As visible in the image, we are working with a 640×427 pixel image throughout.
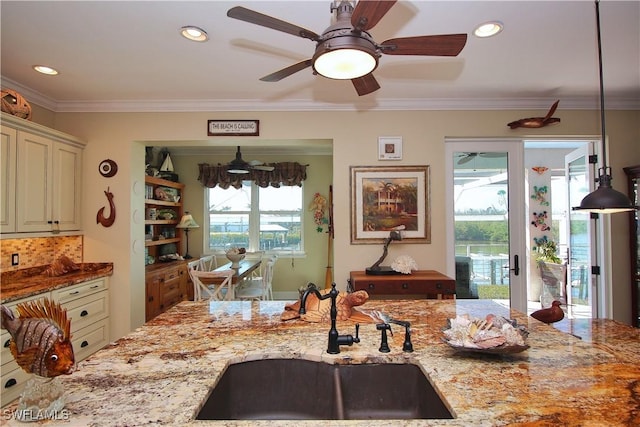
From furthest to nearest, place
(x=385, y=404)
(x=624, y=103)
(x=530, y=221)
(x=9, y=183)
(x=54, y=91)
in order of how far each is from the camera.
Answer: (x=530, y=221) → (x=624, y=103) → (x=54, y=91) → (x=9, y=183) → (x=385, y=404)

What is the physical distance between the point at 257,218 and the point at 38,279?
332cm

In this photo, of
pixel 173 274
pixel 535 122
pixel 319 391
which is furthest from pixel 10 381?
pixel 535 122

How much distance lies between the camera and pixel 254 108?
3.41m

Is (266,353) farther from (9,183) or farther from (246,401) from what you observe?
(9,183)

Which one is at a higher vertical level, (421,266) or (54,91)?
(54,91)

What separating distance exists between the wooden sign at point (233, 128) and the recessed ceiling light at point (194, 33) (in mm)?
1212

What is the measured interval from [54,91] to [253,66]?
1.96m

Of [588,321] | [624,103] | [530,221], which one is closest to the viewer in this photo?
[588,321]

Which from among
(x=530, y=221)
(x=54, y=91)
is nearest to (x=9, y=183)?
(x=54, y=91)

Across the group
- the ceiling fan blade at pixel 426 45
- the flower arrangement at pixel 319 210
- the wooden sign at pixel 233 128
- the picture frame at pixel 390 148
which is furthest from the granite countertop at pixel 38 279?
the flower arrangement at pixel 319 210

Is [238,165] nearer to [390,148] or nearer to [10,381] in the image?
[390,148]

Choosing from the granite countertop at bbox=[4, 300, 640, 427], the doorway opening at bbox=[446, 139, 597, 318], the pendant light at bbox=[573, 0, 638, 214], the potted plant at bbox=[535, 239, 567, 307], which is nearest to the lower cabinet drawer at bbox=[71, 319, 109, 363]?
the granite countertop at bbox=[4, 300, 640, 427]

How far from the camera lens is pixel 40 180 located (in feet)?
9.49

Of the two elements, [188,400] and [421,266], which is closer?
[188,400]
